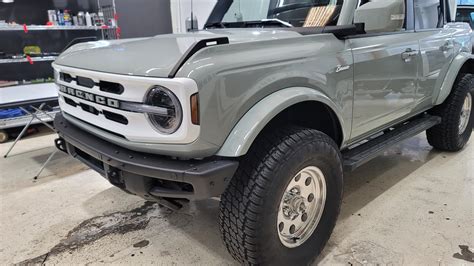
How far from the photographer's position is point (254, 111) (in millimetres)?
1416

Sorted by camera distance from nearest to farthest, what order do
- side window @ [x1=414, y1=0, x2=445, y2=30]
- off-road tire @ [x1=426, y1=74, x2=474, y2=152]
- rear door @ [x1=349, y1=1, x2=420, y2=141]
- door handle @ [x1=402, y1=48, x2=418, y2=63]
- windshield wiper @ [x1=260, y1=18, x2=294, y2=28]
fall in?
rear door @ [x1=349, y1=1, x2=420, y2=141]
windshield wiper @ [x1=260, y1=18, x2=294, y2=28]
door handle @ [x1=402, y1=48, x2=418, y2=63]
side window @ [x1=414, y1=0, x2=445, y2=30]
off-road tire @ [x1=426, y1=74, x2=474, y2=152]

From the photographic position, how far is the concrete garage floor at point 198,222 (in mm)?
1912

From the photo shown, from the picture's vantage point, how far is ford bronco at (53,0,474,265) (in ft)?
4.32

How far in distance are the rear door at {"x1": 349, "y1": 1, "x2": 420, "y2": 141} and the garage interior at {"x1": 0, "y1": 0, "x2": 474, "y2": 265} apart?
0.57m

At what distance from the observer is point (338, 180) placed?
182 cm

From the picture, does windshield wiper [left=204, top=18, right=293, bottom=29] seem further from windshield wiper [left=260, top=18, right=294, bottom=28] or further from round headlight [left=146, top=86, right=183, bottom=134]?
round headlight [left=146, top=86, right=183, bottom=134]

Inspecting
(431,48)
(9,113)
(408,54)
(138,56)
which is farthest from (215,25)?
(9,113)

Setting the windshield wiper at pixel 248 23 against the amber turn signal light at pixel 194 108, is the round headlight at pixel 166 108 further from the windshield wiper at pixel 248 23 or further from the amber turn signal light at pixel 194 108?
the windshield wiper at pixel 248 23

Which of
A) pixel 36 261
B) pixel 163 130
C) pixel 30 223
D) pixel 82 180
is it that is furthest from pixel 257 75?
pixel 82 180

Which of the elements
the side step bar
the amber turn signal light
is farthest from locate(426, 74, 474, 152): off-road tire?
the amber turn signal light

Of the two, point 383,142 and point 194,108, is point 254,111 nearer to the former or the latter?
point 194,108

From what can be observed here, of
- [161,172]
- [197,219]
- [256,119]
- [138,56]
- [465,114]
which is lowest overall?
[197,219]

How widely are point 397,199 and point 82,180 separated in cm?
253

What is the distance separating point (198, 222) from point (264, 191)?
968 millimetres
